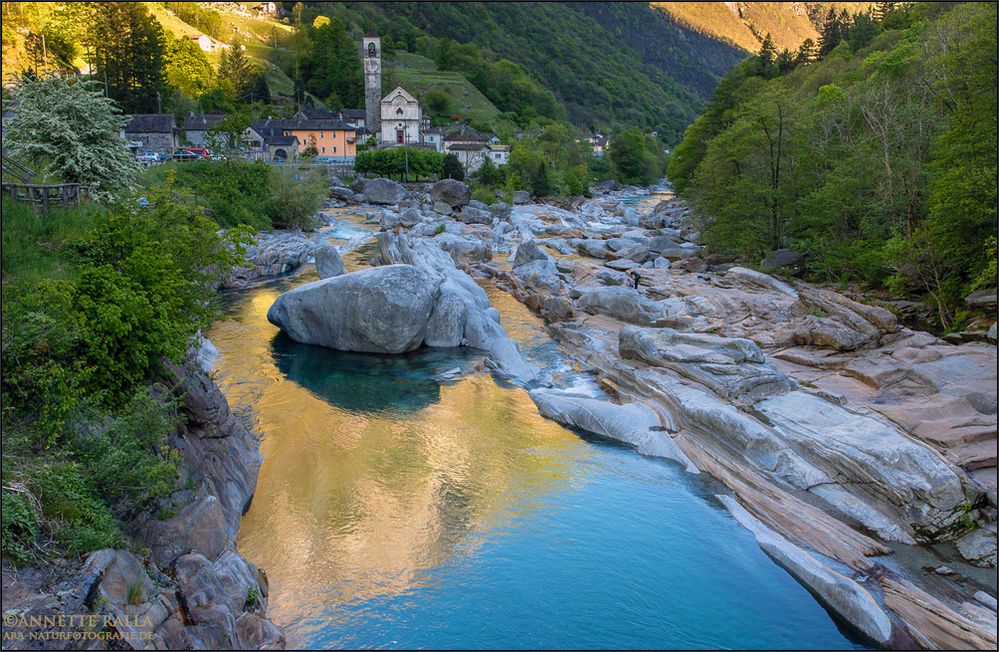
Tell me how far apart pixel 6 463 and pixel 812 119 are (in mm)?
41245

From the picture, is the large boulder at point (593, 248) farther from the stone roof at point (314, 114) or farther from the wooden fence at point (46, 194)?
the stone roof at point (314, 114)

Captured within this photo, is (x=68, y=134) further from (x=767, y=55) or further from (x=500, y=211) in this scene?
(x=767, y=55)

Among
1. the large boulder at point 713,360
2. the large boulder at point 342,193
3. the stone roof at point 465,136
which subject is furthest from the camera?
the stone roof at point 465,136

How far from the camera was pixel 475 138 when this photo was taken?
346 ft

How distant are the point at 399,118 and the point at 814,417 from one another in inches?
3824

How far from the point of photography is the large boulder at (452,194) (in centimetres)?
7106

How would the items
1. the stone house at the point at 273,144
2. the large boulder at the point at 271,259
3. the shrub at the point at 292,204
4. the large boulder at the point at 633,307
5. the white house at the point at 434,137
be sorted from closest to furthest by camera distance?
1. the large boulder at the point at 633,307
2. the large boulder at the point at 271,259
3. the shrub at the point at 292,204
4. the stone house at the point at 273,144
5. the white house at the point at 434,137

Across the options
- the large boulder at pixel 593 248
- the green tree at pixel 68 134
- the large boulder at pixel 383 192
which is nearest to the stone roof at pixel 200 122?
the large boulder at pixel 383 192

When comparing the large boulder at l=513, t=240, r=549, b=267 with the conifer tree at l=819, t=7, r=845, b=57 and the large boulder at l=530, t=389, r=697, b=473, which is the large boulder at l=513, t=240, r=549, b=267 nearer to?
the large boulder at l=530, t=389, r=697, b=473

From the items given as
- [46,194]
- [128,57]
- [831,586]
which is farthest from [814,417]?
[128,57]

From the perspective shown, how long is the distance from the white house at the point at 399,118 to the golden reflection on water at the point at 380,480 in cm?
8648

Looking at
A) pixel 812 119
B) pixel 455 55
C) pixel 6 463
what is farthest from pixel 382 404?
pixel 455 55

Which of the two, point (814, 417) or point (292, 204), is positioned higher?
point (292, 204)

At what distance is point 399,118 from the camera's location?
10425 centimetres
